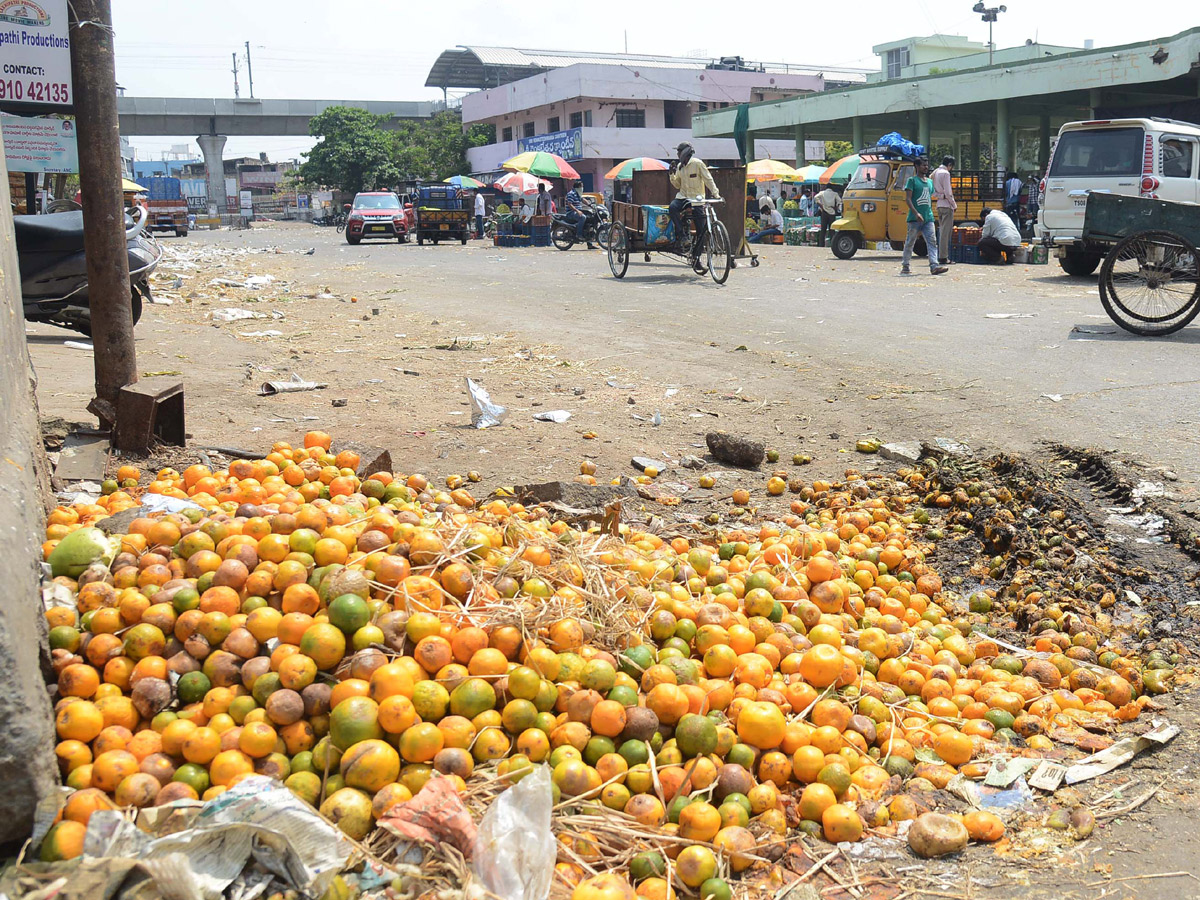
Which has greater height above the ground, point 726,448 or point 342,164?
point 342,164

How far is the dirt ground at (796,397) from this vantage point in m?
2.60

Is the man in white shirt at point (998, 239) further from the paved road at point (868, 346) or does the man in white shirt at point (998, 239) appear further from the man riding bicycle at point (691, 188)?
the man riding bicycle at point (691, 188)

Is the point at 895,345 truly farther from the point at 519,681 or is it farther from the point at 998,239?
the point at 998,239

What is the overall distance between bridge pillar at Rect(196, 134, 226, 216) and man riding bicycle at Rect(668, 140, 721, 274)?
71096 millimetres

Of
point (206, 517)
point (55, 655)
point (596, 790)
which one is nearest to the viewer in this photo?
point (596, 790)

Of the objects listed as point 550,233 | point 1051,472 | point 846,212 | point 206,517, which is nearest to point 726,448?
point 1051,472

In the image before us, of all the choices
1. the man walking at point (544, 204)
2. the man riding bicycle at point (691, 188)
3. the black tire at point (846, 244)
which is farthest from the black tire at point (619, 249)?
the man walking at point (544, 204)

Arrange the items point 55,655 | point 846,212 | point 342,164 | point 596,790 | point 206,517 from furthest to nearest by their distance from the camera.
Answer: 1. point 342,164
2. point 846,212
3. point 206,517
4. point 55,655
5. point 596,790

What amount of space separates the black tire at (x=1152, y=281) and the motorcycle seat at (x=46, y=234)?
31.8 feet

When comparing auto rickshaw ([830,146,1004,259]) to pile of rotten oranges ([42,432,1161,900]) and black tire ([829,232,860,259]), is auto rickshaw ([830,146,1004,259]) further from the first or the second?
pile of rotten oranges ([42,432,1161,900])

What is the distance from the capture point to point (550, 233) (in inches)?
1232

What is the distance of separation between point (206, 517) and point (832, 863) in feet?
7.90

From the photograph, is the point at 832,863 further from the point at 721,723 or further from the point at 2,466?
the point at 2,466

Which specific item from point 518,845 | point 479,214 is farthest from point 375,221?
point 518,845
